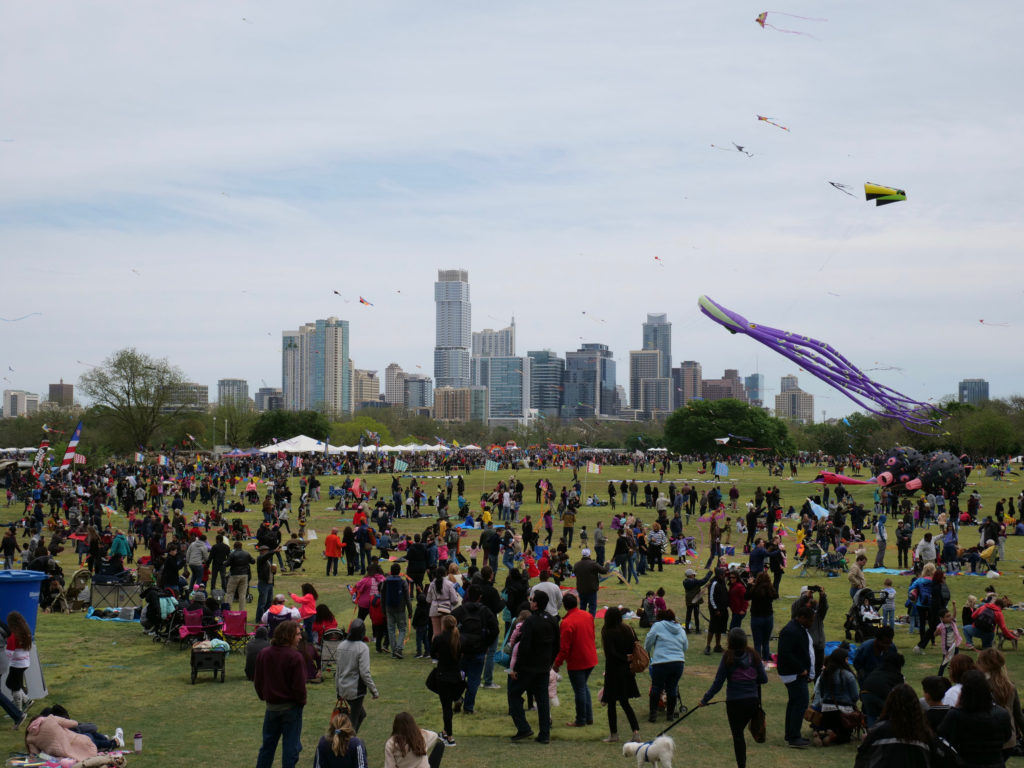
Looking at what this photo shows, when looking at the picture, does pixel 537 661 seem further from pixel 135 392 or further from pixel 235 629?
pixel 135 392

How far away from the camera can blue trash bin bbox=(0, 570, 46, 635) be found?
1112 centimetres

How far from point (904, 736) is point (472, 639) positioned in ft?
16.3

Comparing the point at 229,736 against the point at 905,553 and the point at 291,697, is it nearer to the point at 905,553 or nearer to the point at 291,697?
the point at 291,697

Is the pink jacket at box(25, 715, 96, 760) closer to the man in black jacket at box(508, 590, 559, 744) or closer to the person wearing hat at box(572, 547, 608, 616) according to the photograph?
the man in black jacket at box(508, 590, 559, 744)

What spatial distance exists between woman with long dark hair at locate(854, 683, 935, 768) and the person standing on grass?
14.8 feet

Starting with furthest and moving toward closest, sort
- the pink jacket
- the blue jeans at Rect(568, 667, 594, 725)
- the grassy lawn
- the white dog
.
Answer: the blue jeans at Rect(568, 667, 594, 725) → the grassy lawn → the pink jacket → the white dog

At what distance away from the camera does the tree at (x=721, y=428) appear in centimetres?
9526

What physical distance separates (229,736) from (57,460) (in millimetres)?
57221

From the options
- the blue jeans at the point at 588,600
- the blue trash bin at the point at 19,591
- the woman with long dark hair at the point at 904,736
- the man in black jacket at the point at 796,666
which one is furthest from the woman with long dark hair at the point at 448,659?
the blue jeans at the point at 588,600

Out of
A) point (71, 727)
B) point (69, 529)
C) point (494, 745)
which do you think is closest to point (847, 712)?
point (494, 745)

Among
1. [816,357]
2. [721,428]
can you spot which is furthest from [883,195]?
[721,428]

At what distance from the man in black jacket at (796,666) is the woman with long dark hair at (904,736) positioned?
3.72 metres

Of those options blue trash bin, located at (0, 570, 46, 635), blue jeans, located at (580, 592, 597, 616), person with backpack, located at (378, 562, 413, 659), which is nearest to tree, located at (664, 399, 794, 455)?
blue jeans, located at (580, 592, 597, 616)

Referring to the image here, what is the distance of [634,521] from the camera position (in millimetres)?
26578
